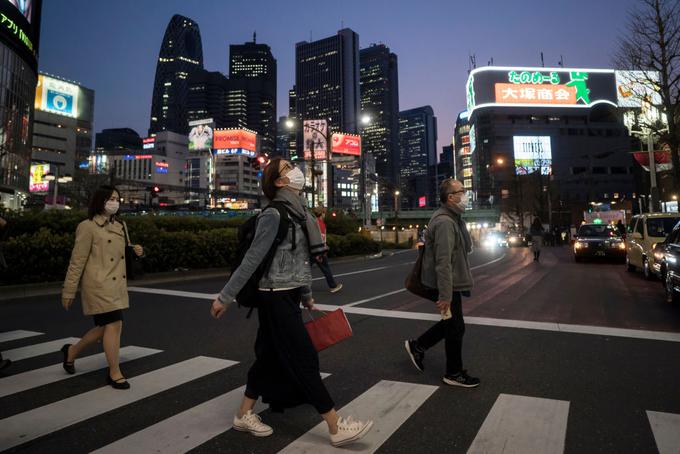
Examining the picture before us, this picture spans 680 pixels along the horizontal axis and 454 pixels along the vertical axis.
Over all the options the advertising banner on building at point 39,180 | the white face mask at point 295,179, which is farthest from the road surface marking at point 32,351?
the advertising banner on building at point 39,180

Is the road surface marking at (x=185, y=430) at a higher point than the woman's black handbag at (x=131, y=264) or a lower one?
lower

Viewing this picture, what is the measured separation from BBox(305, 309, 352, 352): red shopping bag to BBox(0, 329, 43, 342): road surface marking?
5130 mm

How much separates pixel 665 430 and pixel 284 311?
2786 mm

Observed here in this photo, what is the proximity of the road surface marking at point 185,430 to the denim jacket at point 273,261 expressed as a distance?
0.98m

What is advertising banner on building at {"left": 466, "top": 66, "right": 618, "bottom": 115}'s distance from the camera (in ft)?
303

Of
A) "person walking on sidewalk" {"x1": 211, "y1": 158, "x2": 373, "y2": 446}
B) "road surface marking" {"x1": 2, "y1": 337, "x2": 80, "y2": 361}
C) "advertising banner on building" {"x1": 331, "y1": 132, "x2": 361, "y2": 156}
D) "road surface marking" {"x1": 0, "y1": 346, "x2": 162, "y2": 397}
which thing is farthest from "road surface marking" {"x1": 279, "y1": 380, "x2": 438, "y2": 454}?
"advertising banner on building" {"x1": 331, "y1": 132, "x2": 361, "y2": 156}

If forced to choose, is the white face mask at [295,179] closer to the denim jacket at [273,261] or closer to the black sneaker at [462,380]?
the denim jacket at [273,261]

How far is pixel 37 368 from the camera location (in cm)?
454

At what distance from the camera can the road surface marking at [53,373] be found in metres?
A: 3.99

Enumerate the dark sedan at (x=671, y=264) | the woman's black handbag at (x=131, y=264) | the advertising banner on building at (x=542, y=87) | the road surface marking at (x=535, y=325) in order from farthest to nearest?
the advertising banner on building at (x=542, y=87) → the dark sedan at (x=671, y=264) → the road surface marking at (x=535, y=325) → the woman's black handbag at (x=131, y=264)

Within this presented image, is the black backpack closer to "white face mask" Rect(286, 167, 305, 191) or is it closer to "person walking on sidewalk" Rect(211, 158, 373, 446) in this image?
"person walking on sidewalk" Rect(211, 158, 373, 446)

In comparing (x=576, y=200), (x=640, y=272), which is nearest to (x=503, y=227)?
(x=576, y=200)

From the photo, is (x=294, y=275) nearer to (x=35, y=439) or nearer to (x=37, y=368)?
(x=35, y=439)

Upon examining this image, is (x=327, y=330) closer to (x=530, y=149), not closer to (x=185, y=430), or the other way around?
(x=185, y=430)
